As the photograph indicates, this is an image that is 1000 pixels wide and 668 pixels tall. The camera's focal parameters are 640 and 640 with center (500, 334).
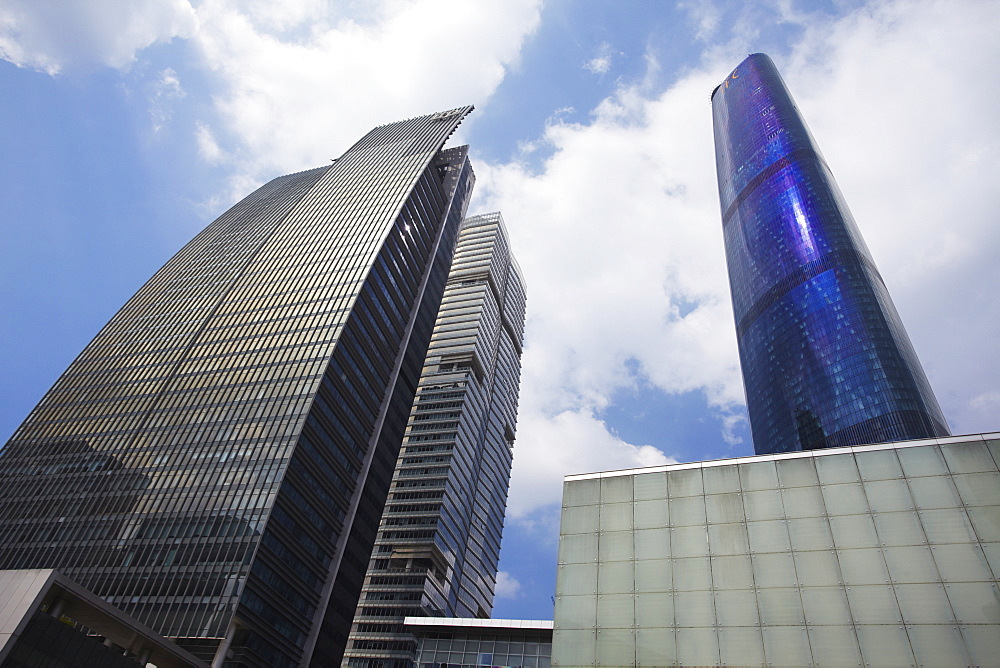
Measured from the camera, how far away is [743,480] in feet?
98.1

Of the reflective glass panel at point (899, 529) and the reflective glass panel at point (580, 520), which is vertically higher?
the reflective glass panel at point (580, 520)

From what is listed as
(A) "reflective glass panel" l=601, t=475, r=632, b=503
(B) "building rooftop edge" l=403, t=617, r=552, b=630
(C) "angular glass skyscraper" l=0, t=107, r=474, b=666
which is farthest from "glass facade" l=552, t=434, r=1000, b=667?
(C) "angular glass skyscraper" l=0, t=107, r=474, b=666

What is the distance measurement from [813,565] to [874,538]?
267 cm

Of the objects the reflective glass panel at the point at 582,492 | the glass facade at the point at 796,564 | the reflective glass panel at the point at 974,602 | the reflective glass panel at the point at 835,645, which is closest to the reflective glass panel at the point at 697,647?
the glass facade at the point at 796,564

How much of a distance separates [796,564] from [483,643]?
2449 cm

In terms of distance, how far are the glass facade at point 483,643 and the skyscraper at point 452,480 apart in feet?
238

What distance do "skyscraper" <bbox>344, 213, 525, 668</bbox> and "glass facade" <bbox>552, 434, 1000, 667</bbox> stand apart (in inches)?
3629

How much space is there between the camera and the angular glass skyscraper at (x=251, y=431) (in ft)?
240

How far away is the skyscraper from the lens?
127 m

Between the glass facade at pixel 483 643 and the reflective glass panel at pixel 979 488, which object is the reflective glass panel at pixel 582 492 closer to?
the glass facade at pixel 483 643

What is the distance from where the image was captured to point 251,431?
277ft

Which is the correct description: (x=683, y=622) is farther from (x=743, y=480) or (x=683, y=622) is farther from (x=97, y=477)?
(x=97, y=477)

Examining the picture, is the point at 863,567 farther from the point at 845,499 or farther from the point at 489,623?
the point at 489,623

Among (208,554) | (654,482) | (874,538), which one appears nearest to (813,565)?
(874,538)
